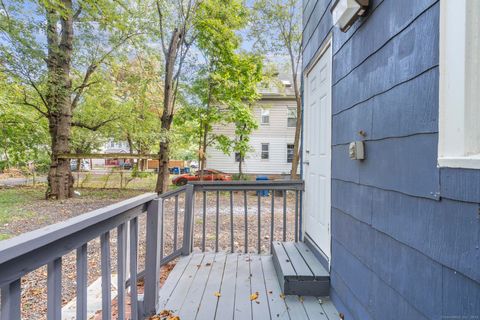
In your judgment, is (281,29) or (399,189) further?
(281,29)

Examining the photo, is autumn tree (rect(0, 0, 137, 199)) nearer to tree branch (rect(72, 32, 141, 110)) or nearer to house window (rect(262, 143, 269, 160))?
tree branch (rect(72, 32, 141, 110))

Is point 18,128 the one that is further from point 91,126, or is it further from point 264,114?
point 264,114

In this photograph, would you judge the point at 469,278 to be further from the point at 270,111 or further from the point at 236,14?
the point at 270,111

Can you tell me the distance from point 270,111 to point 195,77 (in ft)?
18.5

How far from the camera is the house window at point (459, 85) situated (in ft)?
2.72

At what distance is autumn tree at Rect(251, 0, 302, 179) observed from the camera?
34.8ft

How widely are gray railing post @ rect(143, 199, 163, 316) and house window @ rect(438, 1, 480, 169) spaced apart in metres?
1.63

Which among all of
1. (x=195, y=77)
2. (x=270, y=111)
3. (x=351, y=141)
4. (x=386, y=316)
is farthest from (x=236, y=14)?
(x=386, y=316)

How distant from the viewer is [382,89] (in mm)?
1399

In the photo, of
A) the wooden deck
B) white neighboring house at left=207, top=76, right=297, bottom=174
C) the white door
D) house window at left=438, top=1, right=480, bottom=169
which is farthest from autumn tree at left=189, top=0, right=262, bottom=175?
house window at left=438, top=1, right=480, bottom=169

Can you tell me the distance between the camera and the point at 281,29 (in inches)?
433

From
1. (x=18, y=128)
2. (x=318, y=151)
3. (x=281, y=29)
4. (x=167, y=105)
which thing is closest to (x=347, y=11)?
(x=318, y=151)

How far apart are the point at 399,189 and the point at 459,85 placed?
51 centimetres

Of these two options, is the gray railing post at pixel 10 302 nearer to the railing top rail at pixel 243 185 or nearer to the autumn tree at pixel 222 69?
the railing top rail at pixel 243 185
